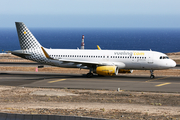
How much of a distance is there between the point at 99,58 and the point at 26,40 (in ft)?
41.0

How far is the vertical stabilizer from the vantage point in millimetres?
48656

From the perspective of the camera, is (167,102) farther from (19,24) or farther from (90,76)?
(19,24)

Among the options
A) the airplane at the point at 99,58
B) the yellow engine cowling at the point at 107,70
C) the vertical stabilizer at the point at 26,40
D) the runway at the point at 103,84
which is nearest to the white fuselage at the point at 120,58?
the airplane at the point at 99,58

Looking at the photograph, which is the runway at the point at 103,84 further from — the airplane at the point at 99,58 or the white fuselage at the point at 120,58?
the white fuselage at the point at 120,58

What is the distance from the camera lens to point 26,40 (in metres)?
48.9

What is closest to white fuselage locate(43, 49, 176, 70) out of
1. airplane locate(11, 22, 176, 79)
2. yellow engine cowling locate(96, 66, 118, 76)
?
airplane locate(11, 22, 176, 79)

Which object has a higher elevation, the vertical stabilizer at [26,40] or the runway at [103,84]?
the vertical stabilizer at [26,40]

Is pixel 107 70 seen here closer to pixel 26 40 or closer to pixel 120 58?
pixel 120 58

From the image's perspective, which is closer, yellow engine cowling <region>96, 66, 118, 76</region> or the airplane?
yellow engine cowling <region>96, 66, 118, 76</region>

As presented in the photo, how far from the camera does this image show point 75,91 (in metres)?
33.7

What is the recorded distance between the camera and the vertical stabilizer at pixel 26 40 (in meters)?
48.7

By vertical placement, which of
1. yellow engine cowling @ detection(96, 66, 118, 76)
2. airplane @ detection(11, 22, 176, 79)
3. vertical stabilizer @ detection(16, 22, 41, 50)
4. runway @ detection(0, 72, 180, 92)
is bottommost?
runway @ detection(0, 72, 180, 92)

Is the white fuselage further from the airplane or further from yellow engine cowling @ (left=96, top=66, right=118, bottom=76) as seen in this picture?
yellow engine cowling @ (left=96, top=66, right=118, bottom=76)

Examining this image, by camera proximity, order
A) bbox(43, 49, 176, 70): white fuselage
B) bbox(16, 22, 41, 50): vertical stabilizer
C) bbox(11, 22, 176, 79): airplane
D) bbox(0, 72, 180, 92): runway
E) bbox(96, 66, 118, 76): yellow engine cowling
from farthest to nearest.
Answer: bbox(16, 22, 41, 50): vertical stabilizer → bbox(43, 49, 176, 70): white fuselage → bbox(11, 22, 176, 79): airplane → bbox(96, 66, 118, 76): yellow engine cowling → bbox(0, 72, 180, 92): runway
